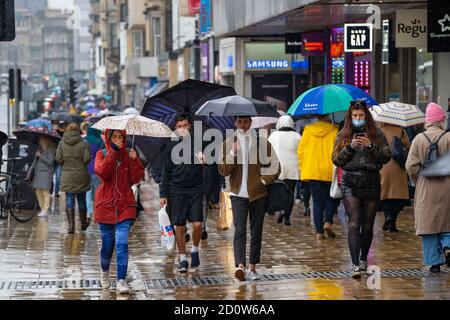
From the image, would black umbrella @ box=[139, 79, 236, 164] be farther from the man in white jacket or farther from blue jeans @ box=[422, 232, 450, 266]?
the man in white jacket

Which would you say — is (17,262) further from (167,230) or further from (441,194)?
(441,194)

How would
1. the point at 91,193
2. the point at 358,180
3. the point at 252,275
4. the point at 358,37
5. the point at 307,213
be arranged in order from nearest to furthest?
the point at 358,180 → the point at 252,275 → the point at 307,213 → the point at 91,193 → the point at 358,37

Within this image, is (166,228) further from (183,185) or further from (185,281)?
(185,281)

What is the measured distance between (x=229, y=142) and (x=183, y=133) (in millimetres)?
939

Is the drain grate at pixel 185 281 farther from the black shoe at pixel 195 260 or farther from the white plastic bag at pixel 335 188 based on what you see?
the white plastic bag at pixel 335 188

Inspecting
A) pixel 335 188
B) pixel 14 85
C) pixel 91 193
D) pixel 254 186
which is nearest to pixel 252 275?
pixel 254 186

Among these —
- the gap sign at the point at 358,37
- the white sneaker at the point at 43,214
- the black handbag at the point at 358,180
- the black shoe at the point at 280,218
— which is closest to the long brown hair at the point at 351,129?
the black handbag at the point at 358,180

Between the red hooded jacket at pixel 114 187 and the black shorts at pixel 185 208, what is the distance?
1.26m

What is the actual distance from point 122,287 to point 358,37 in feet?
37.4

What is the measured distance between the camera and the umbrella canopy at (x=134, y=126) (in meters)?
12.6

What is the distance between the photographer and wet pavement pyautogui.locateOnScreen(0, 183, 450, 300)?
12125mm

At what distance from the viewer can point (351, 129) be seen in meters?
13.0
